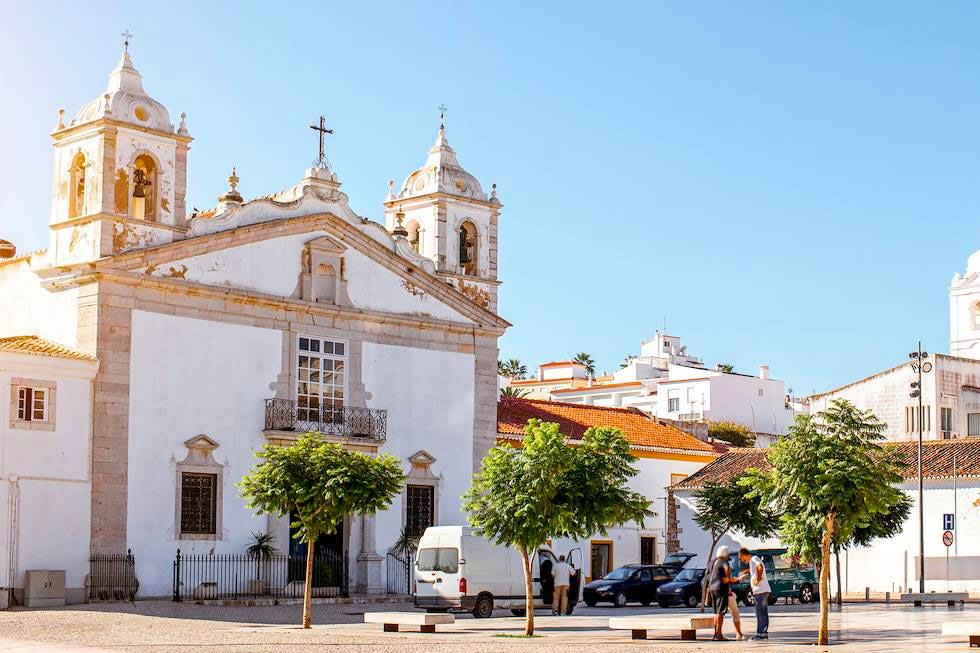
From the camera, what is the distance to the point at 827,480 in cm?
2258

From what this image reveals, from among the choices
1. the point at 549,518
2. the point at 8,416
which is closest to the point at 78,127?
the point at 8,416

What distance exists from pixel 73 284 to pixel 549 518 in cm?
1426

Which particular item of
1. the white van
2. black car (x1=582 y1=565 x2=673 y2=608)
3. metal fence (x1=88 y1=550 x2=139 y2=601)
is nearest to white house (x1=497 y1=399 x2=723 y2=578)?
black car (x1=582 y1=565 x2=673 y2=608)

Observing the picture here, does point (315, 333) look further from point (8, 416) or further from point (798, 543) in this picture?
point (798, 543)

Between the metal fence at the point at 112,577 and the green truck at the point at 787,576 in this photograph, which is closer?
the metal fence at the point at 112,577

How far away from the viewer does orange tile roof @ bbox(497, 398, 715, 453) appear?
47906mm

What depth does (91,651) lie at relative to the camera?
20.5 meters

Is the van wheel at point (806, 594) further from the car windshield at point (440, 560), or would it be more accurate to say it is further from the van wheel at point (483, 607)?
the car windshield at point (440, 560)

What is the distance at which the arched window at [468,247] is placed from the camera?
43312 millimetres

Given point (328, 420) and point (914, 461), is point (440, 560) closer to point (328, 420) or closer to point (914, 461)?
point (328, 420)

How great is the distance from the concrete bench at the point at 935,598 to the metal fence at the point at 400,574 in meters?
12.7

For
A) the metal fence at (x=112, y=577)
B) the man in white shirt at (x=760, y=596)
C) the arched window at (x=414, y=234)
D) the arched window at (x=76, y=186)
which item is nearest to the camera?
the man in white shirt at (x=760, y=596)

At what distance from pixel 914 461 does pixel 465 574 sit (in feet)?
64.7

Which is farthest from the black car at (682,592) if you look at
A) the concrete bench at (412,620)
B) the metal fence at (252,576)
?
the concrete bench at (412,620)
